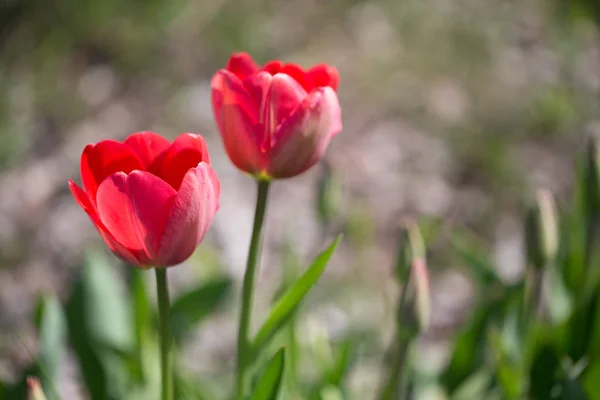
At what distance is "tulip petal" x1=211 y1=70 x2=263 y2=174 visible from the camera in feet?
2.06

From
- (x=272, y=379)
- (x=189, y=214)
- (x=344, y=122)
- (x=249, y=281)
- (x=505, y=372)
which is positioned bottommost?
(x=344, y=122)

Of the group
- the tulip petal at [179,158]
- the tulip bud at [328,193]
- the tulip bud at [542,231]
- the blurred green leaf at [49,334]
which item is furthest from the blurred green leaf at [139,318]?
the tulip bud at [542,231]

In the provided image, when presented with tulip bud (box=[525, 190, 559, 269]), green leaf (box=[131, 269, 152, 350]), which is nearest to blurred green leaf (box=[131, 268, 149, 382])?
green leaf (box=[131, 269, 152, 350])

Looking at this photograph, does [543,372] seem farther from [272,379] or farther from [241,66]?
[241,66]

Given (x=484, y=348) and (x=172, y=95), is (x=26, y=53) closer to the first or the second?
(x=172, y=95)

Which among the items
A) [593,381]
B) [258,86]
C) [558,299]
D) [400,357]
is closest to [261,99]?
[258,86]

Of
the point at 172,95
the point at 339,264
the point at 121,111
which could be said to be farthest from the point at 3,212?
the point at 339,264

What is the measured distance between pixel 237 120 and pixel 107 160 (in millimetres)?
123

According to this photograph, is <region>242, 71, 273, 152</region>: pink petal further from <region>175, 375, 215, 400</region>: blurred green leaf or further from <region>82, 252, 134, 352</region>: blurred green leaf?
<region>82, 252, 134, 352</region>: blurred green leaf

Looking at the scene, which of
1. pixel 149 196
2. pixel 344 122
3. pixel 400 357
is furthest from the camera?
pixel 344 122

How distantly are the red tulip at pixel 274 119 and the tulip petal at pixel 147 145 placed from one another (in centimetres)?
6

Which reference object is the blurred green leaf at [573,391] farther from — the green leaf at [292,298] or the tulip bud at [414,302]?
the green leaf at [292,298]

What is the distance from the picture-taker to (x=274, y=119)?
64cm

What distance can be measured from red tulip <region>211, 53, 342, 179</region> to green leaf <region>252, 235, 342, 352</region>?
9cm
